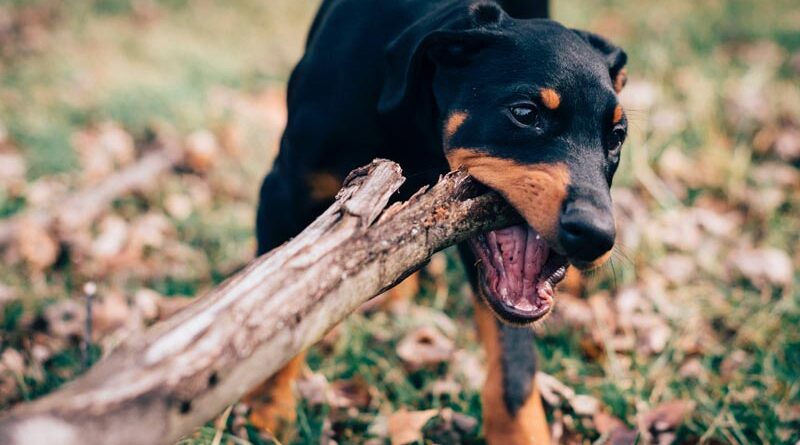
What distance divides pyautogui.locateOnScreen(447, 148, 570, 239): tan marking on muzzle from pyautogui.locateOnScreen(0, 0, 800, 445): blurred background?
834 mm

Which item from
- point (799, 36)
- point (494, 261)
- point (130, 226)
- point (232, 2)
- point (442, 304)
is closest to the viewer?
point (494, 261)

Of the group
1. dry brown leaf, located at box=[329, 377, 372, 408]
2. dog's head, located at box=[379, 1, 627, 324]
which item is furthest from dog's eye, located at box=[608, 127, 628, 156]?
dry brown leaf, located at box=[329, 377, 372, 408]

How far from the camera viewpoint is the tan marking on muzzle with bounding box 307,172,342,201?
238 centimetres

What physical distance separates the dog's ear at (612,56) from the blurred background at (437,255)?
94cm

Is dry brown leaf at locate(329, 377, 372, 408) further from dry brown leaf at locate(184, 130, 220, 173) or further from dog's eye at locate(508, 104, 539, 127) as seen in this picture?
dry brown leaf at locate(184, 130, 220, 173)

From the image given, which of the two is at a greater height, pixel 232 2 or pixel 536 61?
pixel 536 61

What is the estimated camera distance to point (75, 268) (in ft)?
11.2

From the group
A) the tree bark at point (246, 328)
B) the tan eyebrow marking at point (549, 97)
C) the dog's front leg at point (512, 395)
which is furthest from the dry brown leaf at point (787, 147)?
the tree bark at point (246, 328)

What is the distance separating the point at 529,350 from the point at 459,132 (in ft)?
2.55

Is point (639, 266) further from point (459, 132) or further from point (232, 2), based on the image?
point (232, 2)

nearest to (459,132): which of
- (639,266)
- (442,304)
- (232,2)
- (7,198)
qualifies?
(442,304)

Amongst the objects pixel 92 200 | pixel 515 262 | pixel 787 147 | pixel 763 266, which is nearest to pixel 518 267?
pixel 515 262

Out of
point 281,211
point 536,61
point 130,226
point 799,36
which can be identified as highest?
point 536,61

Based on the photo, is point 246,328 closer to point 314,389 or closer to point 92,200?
point 314,389
